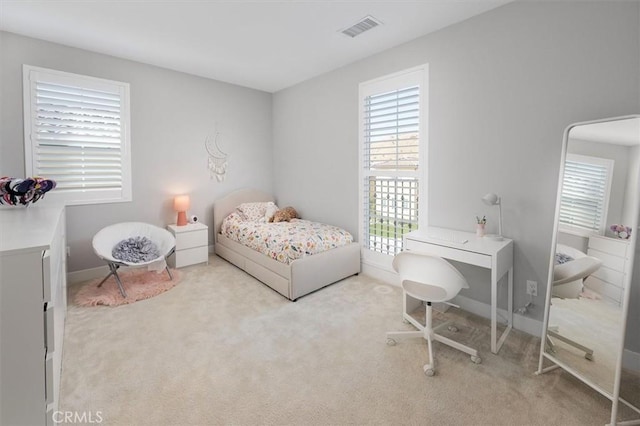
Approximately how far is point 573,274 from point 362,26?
8.64 feet

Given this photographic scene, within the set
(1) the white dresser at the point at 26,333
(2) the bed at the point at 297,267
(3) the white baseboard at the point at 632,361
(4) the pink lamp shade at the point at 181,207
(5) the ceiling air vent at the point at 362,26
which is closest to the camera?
(1) the white dresser at the point at 26,333

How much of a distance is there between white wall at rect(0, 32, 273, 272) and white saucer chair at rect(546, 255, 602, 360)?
417cm

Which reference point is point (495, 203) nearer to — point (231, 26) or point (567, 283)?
point (567, 283)

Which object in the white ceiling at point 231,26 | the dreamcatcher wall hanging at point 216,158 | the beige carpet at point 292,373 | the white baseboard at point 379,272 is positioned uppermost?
the white ceiling at point 231,26

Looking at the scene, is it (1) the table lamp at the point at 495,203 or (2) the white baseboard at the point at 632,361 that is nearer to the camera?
(2) the white baseboard at the point at 632,361

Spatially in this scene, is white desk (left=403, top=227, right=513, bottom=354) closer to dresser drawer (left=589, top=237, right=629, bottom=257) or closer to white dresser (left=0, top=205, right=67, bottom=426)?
dresser drawer (left=589, top=237, right=629, bottom=257)

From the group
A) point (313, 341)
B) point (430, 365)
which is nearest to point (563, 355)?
point (430, 365)

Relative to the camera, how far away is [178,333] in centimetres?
245

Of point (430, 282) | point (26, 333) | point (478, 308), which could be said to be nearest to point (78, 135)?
point (26, 333)

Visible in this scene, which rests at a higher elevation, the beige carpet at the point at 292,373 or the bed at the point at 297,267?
the bed at the point at 297,267

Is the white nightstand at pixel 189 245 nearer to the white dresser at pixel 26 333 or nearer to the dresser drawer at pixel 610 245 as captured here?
the white dresser at pixel 26 333

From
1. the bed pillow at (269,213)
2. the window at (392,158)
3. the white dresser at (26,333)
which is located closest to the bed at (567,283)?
the window at (392,158)

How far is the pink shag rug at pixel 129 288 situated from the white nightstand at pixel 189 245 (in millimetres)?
174

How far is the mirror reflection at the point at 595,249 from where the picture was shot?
1674 millimetres
